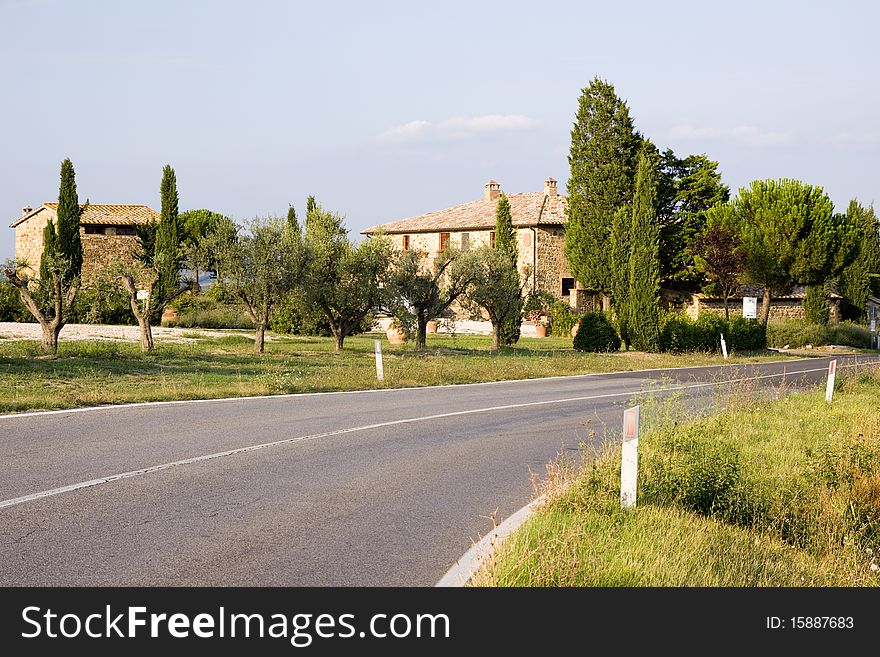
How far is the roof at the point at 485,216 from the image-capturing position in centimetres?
6425

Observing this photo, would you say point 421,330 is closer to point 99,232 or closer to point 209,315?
point 209,315

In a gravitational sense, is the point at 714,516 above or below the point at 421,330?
below

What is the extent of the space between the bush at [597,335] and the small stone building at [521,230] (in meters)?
18.6

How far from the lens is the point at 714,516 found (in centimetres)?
873

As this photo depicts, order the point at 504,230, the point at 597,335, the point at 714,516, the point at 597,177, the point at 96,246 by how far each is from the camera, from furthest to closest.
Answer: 1. the point at 96,246
2. the point at 597,177
3. the point at 504,230
4. the point at 597,335
5. the point at 714,516

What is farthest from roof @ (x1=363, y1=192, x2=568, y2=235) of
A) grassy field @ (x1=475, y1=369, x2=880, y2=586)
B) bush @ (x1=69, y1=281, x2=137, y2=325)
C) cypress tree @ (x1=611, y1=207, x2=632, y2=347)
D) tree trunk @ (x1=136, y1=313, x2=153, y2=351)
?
grassy field @ (x1=475, y1=369, x2=880, y2=586)

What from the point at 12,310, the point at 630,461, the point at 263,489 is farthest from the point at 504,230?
the point at 630,461

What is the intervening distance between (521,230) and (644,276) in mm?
25959

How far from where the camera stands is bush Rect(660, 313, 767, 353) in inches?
1559

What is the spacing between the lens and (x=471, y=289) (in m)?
36.1

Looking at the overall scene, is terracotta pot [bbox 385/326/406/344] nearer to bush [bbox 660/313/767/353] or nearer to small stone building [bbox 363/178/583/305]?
bush [bbox 660/313/767/353]

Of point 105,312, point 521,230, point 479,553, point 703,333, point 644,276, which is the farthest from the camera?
point 521,230

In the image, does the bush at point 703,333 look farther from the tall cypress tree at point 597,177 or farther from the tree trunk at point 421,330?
the tall cypress tree at point 597,177

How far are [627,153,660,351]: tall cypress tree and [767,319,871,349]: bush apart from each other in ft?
54.3
